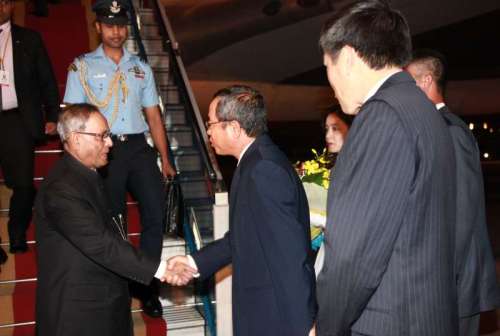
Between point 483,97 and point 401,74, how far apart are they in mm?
16923

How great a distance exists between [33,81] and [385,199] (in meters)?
3.63

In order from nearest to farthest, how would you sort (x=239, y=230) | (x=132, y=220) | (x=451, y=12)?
(x=239, y=230)
(x=132, y=220)
(x=451, y=12)

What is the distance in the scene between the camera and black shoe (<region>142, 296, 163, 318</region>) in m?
4.23

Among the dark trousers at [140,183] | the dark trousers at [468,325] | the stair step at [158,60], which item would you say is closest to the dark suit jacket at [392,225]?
the dark trousers at [468,325]

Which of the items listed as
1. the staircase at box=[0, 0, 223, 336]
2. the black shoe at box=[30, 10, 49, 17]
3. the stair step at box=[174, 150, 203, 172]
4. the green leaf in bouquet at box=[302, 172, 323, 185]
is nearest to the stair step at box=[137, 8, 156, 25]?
the black shoe at box=[30, 10, 49, 17]

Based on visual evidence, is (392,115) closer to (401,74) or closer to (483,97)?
(401,74)

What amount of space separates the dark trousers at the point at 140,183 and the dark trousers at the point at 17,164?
716 millimetres

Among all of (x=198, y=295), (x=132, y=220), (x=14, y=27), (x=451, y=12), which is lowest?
(x=198, y=295)

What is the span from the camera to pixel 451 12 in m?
14.5

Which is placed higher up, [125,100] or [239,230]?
[125,100]

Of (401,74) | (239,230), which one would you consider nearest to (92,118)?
(239,230)

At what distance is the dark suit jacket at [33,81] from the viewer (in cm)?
440

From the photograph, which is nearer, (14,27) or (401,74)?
(401,74)

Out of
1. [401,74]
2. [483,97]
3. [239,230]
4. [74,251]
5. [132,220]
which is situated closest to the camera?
[401,74]
